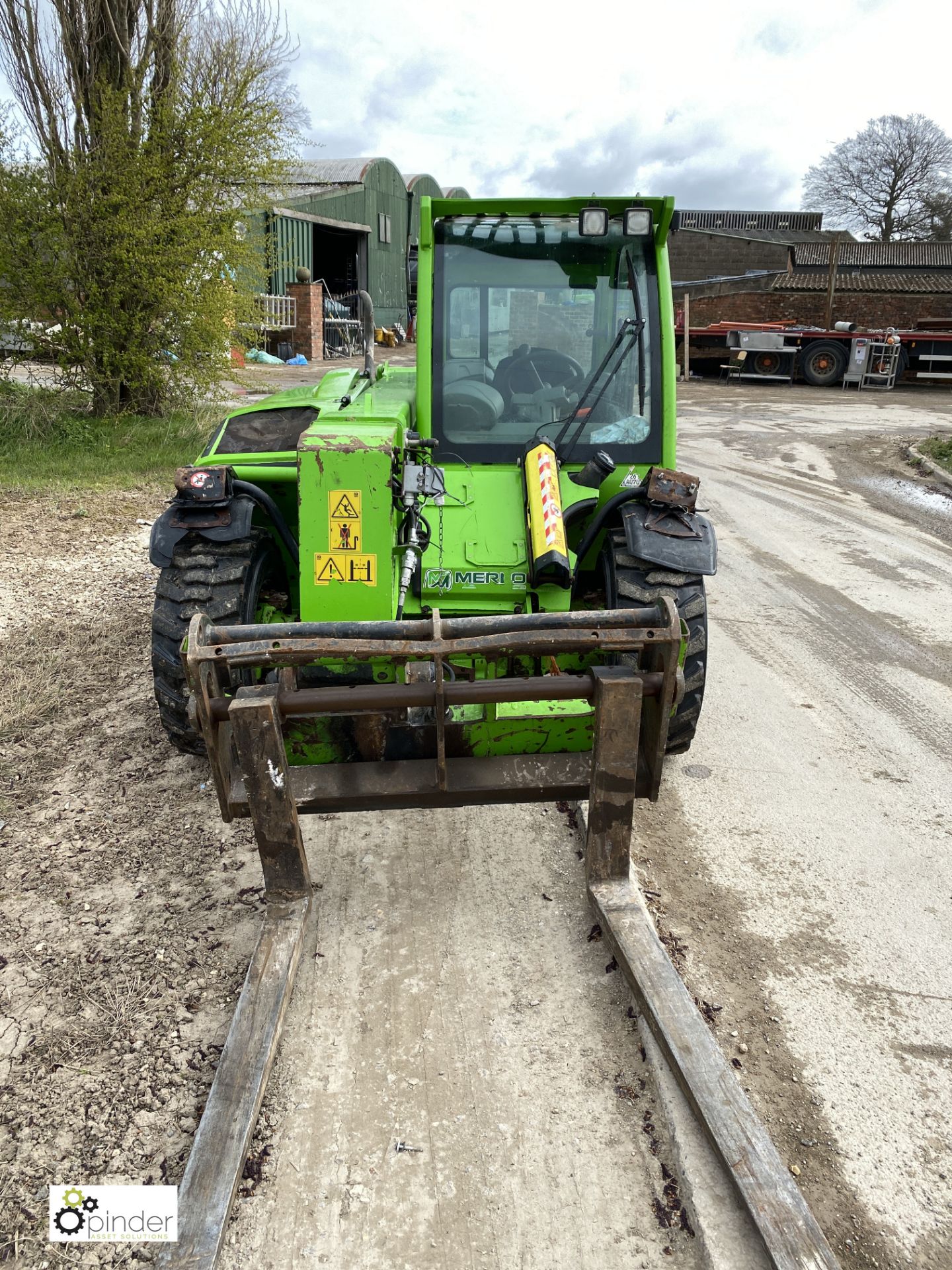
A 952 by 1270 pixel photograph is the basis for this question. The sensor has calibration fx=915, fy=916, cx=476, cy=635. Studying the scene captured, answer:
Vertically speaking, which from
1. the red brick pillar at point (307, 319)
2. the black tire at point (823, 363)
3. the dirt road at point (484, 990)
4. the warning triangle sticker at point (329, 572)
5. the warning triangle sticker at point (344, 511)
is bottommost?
the dirt road at point (484, 990)

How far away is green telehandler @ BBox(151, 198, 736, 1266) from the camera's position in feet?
9.52

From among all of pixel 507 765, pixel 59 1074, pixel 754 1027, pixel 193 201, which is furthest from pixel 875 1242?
pixel 193 201

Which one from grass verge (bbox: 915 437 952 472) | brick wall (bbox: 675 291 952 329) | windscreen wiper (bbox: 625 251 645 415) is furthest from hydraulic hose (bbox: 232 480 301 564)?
brick wall (bbox: 675 291 952 329)

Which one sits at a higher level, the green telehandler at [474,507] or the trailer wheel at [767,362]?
the trailer wheel at [767,362]

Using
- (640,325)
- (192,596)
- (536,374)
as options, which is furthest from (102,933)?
(640,325)

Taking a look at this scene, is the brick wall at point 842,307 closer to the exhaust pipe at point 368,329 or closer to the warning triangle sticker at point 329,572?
the exhaust pipe at point 368,329

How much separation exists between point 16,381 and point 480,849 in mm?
9998

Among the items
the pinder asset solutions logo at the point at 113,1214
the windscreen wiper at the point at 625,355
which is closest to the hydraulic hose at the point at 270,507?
the windscreen wiper at the point at 625,355

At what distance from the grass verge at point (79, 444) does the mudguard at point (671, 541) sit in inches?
278

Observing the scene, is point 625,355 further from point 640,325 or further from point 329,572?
point 329,572

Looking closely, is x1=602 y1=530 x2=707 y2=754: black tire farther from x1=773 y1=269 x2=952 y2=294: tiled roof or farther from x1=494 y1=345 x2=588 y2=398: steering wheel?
x1=773 y1=269 x2=952 y2=294: tiled roof

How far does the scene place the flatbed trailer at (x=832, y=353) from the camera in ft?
73.4

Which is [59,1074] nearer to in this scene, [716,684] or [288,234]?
[716,684]

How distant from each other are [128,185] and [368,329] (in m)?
7.11
